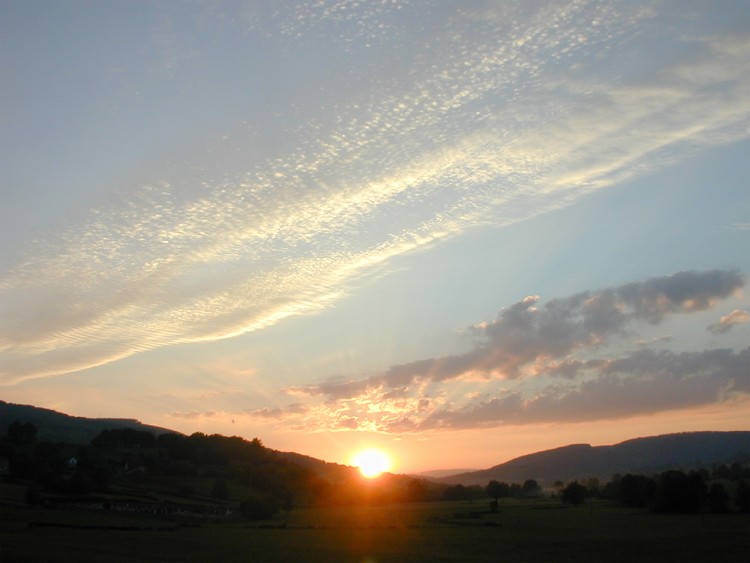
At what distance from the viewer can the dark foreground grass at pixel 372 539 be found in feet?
189

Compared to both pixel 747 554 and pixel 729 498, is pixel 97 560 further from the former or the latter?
pixel 729 498

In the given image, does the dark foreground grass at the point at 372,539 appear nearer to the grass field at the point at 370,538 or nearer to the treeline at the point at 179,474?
the grass field at the point at 370,538

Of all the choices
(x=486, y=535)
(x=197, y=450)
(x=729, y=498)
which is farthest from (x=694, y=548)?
(x=197, y=450)

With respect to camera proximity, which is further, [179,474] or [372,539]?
[179,474]

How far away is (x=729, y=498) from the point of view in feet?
375

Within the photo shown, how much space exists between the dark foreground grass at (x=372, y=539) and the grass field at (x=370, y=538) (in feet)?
0.33

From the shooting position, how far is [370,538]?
7956cm

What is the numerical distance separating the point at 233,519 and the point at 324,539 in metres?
34.9

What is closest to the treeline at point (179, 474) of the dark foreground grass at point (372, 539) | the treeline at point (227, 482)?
the treeline at point (227, 482)

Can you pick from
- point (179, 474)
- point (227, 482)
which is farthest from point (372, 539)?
point (179, 474)

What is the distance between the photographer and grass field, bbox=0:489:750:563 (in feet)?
189

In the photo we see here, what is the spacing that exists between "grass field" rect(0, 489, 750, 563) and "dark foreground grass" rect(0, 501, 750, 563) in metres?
0.10

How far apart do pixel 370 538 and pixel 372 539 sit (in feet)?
4.54

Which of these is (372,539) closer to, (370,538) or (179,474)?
(370,538)
